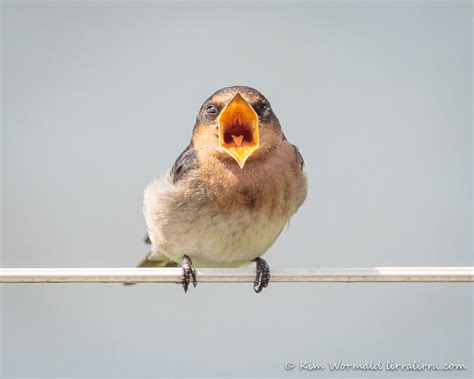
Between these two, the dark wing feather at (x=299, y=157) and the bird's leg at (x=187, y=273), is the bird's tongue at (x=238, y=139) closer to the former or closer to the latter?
the dark wing feather at (x=299, y=157)

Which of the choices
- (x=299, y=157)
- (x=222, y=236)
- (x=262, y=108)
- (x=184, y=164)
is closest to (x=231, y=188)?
(x=222, y=236)

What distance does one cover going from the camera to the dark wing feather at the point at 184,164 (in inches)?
195

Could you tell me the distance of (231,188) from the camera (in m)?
4.77

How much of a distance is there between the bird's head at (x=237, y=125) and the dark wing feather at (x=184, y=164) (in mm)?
67

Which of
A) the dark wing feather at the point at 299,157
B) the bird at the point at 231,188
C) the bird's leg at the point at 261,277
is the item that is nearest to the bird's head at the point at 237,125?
the bird at the point at 231,188

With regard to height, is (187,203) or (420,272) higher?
(187,203)

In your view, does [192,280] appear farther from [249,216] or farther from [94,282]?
[94,282]

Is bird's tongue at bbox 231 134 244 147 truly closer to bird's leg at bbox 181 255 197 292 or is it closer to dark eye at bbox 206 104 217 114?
dark eye at bbox 206 104 217 114

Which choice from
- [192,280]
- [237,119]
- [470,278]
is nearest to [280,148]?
[237,119]

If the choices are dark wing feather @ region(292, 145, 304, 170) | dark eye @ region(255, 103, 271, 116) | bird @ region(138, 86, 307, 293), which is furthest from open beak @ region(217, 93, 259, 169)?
dark wing feather @ region(292, 145, 304, 170)

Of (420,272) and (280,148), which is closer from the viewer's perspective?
(420,272)

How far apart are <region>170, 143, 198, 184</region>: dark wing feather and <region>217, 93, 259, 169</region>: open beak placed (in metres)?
0.30

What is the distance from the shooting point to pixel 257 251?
501 centimetres
